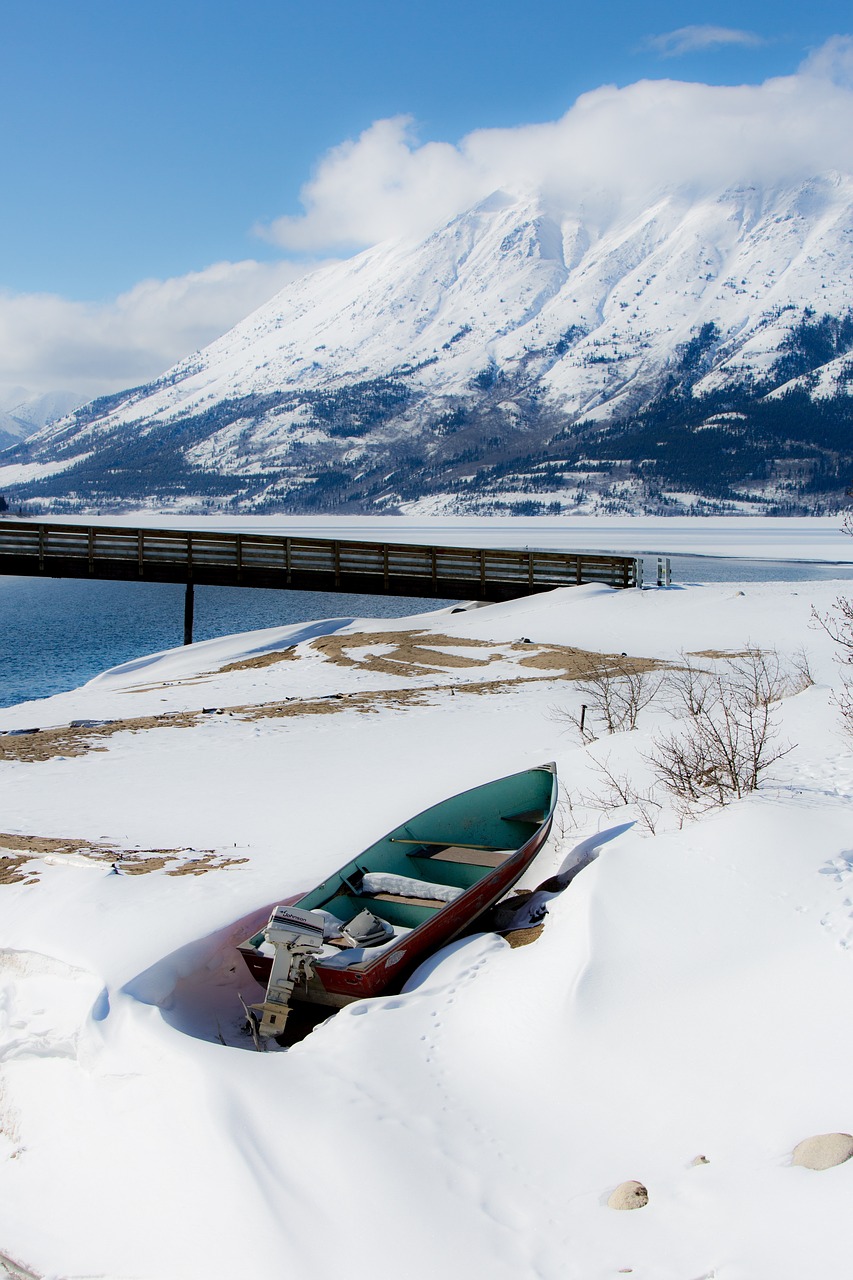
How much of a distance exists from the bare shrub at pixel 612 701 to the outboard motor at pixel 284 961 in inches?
261

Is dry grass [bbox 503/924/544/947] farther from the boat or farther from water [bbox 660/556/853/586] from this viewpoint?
water [bbox 660/556/853/586]

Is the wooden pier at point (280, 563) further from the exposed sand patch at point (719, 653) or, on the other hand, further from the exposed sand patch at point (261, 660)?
the exposed sand patch at point (719, 653)

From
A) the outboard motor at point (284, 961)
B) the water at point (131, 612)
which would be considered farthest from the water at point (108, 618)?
the outboard motor at point (284, 961)

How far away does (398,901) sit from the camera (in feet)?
26.8

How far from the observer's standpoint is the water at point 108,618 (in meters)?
26.8

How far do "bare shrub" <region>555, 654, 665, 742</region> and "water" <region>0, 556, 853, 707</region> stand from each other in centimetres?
1394

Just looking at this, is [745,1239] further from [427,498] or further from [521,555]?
[427,498]

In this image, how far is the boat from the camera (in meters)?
6.73

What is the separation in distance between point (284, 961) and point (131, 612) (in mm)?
35779

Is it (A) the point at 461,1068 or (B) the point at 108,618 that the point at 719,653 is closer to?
(A) the point at 461,1068

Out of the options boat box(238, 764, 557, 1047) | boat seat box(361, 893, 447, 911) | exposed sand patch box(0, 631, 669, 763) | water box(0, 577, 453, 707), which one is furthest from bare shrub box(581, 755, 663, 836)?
water box(0, 577, 453, 707)

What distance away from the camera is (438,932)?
742 centimetres

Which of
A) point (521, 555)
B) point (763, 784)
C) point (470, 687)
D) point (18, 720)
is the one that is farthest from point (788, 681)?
point (521, 555)

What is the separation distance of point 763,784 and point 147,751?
28.7ft
